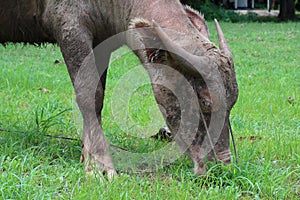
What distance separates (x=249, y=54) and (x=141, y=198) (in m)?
9.18

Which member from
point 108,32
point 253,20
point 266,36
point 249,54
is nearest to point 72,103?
point 108,32

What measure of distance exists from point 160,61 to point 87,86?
0.76 m

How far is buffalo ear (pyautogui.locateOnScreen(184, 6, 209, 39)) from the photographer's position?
4090mm

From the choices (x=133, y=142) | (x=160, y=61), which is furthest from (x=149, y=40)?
(x=133, y=142)

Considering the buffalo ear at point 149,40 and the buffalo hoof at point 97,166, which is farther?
the buffalo hoof at point 97,166

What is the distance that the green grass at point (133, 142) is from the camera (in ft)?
11.6

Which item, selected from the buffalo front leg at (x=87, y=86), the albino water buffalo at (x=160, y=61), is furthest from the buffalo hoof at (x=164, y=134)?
the buffalo front leg at (x=87, y=86)

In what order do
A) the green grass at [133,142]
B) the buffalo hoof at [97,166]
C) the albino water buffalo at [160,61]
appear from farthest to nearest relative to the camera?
the buffalo hoof at [97,166], the albino water buffalo at [160,61], the green grass at [133,142]

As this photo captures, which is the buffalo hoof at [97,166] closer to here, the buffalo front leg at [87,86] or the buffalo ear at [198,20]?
the buffalo front leg at [87,86]

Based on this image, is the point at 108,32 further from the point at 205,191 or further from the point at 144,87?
the point at 144,87

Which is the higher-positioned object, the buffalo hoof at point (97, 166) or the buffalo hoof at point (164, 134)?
the buffalo hoof at point (97, 166)

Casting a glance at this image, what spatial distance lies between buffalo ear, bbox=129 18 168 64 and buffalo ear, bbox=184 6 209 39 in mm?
496

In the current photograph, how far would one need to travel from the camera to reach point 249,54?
1212 centimetres

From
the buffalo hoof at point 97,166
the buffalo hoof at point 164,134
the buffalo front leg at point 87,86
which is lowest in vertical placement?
the buffalo hoof at point 164,134
